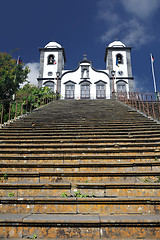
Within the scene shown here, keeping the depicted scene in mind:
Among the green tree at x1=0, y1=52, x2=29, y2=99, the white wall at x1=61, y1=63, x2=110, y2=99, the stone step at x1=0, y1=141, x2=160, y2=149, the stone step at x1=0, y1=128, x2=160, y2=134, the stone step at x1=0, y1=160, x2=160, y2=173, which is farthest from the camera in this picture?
the white wall at x1=61, y1=63, x2=110, y2=99

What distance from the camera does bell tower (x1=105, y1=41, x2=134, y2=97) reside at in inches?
1120

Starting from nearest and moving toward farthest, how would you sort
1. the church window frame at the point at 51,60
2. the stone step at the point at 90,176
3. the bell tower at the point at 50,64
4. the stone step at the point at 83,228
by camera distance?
the stone step at the point at 83,228
the stone step at the point at 90,176
the bell tower at the point at 50,64
the church window frame at the point at 51,60

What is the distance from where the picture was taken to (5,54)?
21.0 meters

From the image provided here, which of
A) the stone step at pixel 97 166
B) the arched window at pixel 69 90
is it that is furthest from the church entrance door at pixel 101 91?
the stone step at pixel 97 166

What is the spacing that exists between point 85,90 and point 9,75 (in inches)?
463

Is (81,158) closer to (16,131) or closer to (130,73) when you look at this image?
(16,131)

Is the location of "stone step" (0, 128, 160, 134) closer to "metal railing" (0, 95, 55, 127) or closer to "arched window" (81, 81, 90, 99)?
"metal railing" (0, 95, 55, 127)

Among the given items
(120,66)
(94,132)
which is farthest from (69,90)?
(94,132)

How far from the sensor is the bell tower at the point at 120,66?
28453 millimetres

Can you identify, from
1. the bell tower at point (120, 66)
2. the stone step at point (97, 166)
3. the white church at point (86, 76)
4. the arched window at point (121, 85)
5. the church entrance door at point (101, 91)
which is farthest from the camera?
the bell tower at point (120, 66)

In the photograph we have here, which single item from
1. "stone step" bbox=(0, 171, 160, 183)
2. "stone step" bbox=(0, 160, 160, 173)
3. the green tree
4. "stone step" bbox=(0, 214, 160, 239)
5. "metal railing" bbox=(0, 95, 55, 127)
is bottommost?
"stone step" bbox=(0, 214, 160, 239)

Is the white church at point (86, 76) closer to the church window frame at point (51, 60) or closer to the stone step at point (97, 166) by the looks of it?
the church window frame at point (51, 60)

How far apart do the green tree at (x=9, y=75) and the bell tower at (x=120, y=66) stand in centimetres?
1332

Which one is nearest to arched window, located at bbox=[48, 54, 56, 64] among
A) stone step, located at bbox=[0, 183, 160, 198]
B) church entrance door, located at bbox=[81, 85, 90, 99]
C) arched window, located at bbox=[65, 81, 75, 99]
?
arched window, located at bbox=[65, 81, 75, 99]
